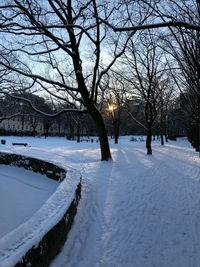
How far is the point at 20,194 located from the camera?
11.2 meters

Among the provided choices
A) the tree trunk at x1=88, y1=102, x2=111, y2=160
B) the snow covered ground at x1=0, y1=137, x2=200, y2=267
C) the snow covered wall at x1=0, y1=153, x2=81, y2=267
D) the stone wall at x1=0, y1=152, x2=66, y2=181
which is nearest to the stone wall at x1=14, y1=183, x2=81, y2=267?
the snow covered wall at x1=0, y1=153, x2=81, y2=267

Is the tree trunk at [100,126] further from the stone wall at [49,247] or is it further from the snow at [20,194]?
the stone wall at [49,247]

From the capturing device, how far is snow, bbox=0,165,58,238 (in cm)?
794

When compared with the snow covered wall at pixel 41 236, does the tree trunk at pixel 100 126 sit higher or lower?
higher

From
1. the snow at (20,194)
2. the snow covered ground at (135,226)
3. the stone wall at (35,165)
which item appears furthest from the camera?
the stone wall at (35,165)

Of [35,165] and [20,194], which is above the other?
[35,165]

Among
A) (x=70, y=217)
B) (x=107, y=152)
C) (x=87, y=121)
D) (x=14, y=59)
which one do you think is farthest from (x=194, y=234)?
(x=87, y=121)

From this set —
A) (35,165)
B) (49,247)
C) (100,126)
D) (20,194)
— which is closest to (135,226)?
(49,247)

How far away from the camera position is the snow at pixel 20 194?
7938mm

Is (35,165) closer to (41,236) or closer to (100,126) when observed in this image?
(100,126)

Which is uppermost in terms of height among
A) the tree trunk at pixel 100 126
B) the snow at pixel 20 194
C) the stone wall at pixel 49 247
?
the tree trunk at pixel 100 126

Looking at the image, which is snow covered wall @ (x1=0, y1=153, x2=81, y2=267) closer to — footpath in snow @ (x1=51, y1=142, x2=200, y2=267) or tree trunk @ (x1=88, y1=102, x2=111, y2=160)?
footpath in snow @ (x1=51, y1=142, x2=200, y2=267)

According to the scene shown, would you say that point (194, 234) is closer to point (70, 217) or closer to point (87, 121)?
point (70, 217)

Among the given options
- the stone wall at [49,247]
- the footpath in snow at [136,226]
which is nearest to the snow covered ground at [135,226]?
the footpath in snow at [136,226]
